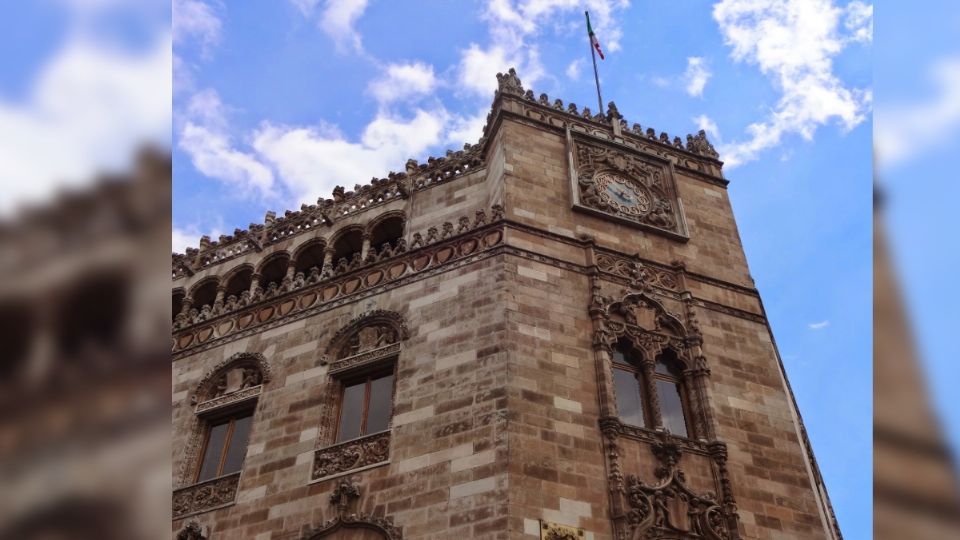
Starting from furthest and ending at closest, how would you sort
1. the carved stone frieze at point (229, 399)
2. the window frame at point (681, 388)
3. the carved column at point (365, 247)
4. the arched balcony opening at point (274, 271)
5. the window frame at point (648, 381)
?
1. the arched balcony opening at point (274, 271)
2. the carved column at point (365, 247)
3. the carved stone frieze at point (229, 399)
4. the window frame at point (681, 388)
5. the window frame at point (648, 381)

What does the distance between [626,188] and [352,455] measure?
910 cm

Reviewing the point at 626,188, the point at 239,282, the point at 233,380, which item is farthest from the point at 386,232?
the point at 626,188

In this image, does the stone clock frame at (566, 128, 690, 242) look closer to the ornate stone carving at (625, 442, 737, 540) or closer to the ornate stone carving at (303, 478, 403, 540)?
the ornate stone carving at (625, 442, 737, 540)

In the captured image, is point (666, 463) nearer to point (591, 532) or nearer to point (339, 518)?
point (591, 532)

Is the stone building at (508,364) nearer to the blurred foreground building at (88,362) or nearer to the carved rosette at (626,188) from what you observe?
the carved rosette at (626,188)

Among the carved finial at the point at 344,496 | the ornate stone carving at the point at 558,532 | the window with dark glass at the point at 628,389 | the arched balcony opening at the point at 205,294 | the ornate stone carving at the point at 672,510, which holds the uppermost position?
the arched balcony opening at the point at 205,294

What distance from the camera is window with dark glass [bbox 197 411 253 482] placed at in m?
16.1

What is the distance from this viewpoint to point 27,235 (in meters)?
1.97

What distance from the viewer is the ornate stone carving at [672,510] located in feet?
41.7

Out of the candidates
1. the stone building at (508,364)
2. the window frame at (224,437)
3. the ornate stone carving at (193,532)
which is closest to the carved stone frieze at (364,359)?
the stone building at (508,364)

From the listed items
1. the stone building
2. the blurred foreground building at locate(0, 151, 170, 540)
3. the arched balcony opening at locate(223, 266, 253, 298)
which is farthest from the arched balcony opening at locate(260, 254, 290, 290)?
the blurred foreground building at locate(0, 151, 170, 540)

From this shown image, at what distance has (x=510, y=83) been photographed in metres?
20.3

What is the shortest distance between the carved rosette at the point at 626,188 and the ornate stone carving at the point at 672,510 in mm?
6421

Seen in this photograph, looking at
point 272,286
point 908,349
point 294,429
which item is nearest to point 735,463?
point 294,429
